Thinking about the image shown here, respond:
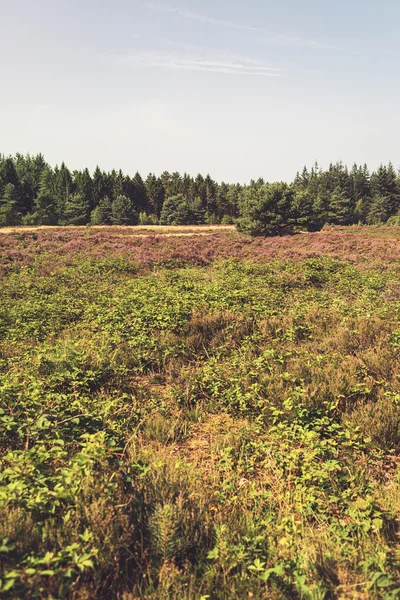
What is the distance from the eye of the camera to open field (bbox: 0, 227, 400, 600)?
2.44 metres

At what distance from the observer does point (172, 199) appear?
7312 centimetres

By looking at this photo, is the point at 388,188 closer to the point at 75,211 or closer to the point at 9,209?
the point at 75,211

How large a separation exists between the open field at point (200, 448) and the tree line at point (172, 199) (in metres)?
28.5

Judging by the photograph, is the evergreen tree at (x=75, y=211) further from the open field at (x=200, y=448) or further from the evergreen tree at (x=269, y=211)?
the open field at (x=200, y=448)

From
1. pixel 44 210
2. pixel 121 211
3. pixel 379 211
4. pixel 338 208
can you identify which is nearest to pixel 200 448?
pixel 44 210

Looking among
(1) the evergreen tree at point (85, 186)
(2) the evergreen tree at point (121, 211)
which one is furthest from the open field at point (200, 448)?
(1) the evergreen tree at point (85, 186)

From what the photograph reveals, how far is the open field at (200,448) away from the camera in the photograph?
8.02ft

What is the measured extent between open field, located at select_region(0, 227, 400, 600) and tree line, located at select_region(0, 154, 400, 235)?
1124 inches

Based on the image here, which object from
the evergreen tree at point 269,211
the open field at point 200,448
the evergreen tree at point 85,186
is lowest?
the open field at point 200,448

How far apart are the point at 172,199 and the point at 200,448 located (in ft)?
241

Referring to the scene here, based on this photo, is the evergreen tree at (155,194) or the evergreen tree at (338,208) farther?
the evergreen tree at (155,194)

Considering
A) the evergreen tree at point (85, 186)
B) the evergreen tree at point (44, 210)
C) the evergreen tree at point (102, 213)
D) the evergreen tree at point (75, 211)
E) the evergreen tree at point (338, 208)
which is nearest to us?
the evergreen tree at point (44, 210)

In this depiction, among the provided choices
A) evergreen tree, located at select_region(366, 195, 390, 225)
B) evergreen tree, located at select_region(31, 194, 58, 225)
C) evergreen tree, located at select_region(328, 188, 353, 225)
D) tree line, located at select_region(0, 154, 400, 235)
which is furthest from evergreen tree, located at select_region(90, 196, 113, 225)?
evergreen tree, located at select_region(366, 195, 390, 225)

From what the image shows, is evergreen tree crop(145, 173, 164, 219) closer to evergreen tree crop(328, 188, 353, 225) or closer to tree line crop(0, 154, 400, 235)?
tree line crop(0, 154, 400, 235)
